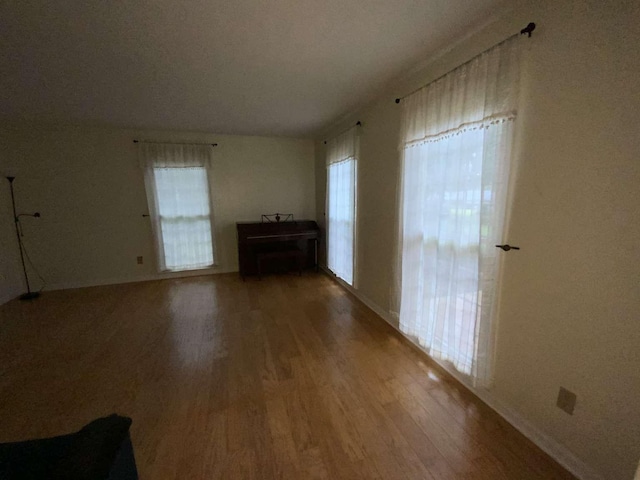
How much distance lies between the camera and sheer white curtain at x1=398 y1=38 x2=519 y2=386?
1.37m

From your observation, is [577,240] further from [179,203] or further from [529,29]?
[179,203]

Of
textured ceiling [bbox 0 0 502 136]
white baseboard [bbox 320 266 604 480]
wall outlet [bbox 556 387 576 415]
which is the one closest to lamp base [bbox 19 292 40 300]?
textured ceiling [bbox 0 0 502 136]

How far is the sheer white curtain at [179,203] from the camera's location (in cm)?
379

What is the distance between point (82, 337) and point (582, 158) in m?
3.83

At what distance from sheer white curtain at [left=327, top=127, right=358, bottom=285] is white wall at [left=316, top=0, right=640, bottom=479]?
5.61 feet

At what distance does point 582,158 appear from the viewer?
1090 millimetres

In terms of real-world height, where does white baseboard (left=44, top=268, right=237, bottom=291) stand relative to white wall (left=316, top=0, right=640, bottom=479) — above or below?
below

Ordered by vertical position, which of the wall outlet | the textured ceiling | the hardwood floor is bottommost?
the hardwood floor

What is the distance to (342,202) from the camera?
343 centimetres

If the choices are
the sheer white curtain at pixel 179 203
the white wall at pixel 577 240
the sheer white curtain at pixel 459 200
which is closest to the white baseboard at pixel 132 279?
the sheer white curtain at pixel 179 203

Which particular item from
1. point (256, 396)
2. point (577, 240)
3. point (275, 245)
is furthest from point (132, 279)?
point (577, 240)

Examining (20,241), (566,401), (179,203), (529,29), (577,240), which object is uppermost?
(529,29)

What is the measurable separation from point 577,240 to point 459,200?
61 centimetres

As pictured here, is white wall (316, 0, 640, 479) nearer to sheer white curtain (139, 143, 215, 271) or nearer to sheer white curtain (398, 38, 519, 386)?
sheer white curtain (398, 38, 519, 386)
